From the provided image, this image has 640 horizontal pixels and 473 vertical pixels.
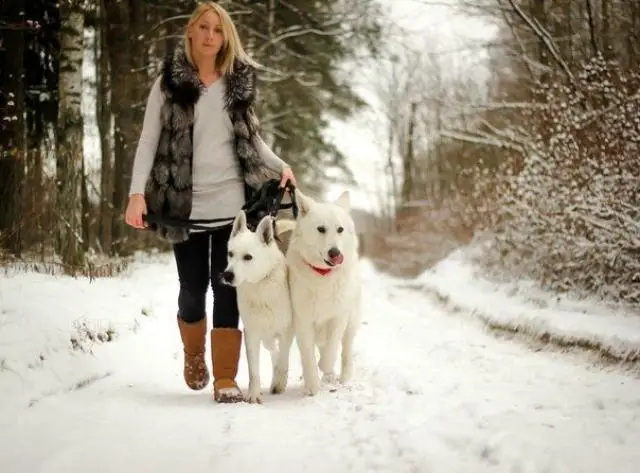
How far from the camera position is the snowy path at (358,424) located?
101 inches

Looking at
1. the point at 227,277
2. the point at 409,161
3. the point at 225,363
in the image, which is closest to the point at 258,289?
the point at 227,277

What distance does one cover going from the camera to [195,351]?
13.7 feet

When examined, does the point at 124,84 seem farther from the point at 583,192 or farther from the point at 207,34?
the point at 207,34

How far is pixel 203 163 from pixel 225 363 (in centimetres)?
129

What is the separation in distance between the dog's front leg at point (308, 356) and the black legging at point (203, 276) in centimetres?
44

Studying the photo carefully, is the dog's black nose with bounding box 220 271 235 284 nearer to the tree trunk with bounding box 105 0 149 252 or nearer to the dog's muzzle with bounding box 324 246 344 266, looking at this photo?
the dog's muzzle with bounding box 324 246 344 266

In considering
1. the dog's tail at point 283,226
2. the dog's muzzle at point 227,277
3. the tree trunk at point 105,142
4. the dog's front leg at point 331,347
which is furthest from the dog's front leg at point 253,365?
the tree trunk at point 105,142

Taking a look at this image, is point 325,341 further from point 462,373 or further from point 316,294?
point 462,373

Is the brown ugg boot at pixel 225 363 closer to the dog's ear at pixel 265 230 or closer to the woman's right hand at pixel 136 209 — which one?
the dog's ear at pixel 265 230

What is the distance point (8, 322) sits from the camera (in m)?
4.26

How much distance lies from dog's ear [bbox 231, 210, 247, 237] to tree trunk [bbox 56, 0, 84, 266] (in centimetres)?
519

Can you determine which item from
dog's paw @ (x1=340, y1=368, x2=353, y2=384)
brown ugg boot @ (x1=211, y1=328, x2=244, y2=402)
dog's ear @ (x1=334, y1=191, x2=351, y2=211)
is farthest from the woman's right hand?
dog's paw @ (x1=340, y1=368, x2=353, y2=384)

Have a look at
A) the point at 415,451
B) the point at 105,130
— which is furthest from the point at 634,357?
the point at 105,130

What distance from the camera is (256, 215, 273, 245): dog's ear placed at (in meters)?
4.13
